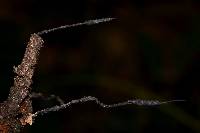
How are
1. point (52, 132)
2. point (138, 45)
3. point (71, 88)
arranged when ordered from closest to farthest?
point (52, 132) < point (71, 88) < point (138, 45)

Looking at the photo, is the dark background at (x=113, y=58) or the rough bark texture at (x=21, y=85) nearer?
the rough bark texture at (x=21, y=85)

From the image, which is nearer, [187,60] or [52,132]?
[52,132]

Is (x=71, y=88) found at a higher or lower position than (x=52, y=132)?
higher

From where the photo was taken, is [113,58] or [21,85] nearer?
[21,85]

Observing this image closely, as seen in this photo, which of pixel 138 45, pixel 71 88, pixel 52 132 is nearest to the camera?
pixel 52 132

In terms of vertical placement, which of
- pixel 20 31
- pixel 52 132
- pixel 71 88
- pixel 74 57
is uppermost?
pixel 20 31

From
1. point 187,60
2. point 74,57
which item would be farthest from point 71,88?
point 187,60

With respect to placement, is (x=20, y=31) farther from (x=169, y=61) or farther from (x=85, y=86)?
(x=169, y=61)

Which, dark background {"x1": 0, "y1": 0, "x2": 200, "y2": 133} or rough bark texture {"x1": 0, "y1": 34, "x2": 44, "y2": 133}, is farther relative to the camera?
dark background {"x1": 0, "y1": 0, "x2": 200, "y2": 133}
